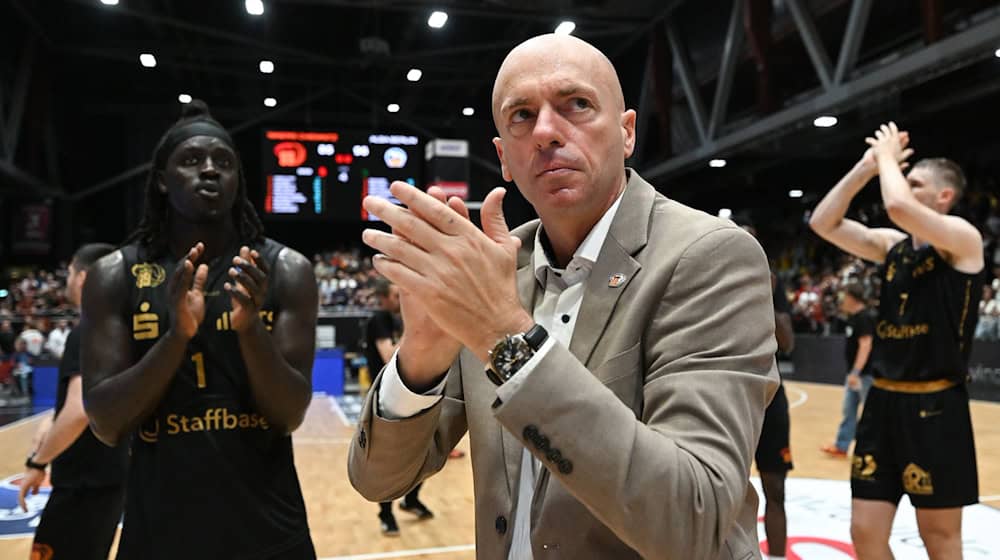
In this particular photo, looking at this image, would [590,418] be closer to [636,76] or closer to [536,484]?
[536,484]

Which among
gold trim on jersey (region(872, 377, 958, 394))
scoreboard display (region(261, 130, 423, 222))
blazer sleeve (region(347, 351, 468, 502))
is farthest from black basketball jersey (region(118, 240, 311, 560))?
scoreboard display (region(261, 130, 423, 222))

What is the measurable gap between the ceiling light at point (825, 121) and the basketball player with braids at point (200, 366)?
9669 mm

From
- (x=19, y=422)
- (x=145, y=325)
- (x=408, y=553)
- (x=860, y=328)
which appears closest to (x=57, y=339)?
(x=19, y=422)

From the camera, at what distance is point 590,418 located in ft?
3.19

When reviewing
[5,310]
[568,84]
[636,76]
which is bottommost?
[5,310]

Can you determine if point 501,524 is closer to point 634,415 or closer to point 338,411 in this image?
point 634,415

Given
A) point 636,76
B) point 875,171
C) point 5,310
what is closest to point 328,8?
point 636,76

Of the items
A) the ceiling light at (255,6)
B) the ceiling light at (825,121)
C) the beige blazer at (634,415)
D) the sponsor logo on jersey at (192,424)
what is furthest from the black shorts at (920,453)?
the ceiling light at (255,6)

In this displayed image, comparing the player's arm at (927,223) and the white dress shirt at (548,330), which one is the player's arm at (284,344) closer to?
the white dress shirt at (548,330)

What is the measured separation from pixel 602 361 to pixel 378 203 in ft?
1.38

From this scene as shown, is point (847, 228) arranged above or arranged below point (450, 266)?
above

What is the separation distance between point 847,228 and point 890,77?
6.23 metres

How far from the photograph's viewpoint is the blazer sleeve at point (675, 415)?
95 cm

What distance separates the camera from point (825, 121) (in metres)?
10.6
